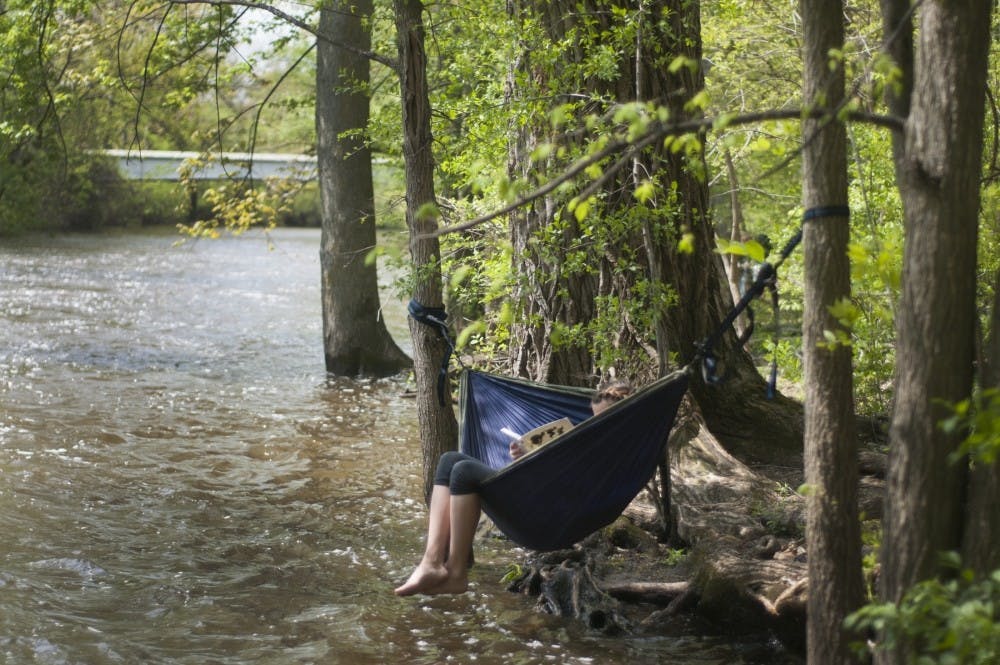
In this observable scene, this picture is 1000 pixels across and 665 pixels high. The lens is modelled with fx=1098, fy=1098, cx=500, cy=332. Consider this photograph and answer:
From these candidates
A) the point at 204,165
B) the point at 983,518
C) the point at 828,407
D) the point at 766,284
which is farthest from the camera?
the point at 204,165

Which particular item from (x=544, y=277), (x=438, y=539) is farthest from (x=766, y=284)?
(x=544, y=277)

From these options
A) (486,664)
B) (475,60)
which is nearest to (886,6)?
(486,664)

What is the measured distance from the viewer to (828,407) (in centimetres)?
282

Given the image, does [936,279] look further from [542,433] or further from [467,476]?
[542,433]

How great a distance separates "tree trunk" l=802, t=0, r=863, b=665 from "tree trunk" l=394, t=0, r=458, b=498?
6.03 feet

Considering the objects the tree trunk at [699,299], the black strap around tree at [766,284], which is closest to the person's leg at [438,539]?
the black strap around tree at [766,284]

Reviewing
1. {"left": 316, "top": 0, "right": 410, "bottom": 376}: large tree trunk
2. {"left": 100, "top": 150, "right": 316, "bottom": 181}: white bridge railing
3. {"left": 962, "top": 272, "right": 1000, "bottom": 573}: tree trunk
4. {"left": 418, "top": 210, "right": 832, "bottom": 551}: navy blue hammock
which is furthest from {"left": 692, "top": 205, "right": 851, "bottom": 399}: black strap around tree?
{"left": 316, "top": 0, "right": 410, "bottom": 376}: large tree trunk

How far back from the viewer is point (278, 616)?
13.3ft

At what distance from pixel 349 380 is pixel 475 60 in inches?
160

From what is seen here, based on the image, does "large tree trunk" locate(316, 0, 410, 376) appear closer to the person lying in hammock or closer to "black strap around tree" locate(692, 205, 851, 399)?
the person lying in hammock

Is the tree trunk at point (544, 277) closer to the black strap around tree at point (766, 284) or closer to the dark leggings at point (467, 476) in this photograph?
the dark leggings at point (467, 476)

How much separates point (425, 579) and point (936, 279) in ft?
6.47

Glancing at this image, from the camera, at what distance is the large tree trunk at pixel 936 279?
98.4 inches

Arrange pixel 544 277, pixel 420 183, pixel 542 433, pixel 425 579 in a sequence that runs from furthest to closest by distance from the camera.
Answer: pixel 544 277, pixel 420 183, pixel 542 433, pixel 425 579
